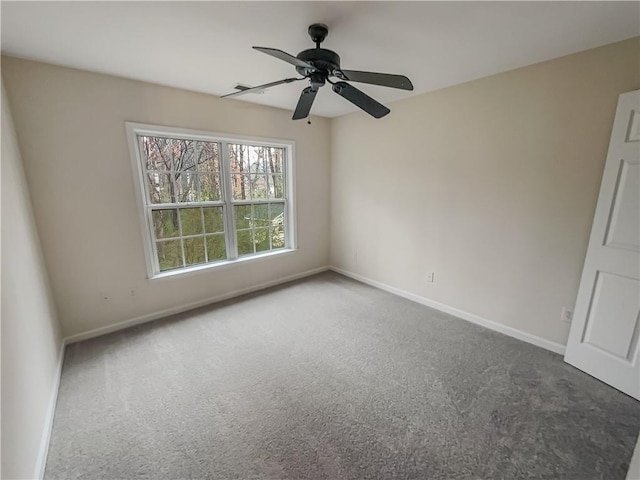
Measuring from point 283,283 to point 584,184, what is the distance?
3.35 meters

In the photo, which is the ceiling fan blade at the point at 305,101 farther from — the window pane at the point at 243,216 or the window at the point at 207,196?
the window pane at the point at 243,216

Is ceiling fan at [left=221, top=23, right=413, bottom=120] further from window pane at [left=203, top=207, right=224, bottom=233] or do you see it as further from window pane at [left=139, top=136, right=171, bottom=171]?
window pane at [left=203, top=207, right=224, bottom=233]

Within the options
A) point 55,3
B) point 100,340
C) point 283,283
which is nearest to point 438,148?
point 283,283

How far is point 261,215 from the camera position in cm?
378

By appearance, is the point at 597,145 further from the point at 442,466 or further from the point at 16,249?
the point at 16,249

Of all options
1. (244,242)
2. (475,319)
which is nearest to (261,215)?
(244,242)

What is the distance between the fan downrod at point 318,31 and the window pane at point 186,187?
204 centimetres

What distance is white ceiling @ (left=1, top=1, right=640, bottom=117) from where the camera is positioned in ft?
4.97

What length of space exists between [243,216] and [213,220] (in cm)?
40

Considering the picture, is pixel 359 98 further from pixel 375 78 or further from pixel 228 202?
pixel 228 202

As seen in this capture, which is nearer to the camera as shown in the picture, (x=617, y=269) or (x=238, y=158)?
(x=617, y=269)

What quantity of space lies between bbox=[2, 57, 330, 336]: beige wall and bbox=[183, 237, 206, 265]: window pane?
0.19 m

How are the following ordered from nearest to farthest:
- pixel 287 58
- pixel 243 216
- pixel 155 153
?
pixel 287 58, pixel 155 153, pixel 243 216

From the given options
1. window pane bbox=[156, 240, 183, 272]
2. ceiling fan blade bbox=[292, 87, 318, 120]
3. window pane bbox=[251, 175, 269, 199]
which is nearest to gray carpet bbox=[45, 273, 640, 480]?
window pane bbox=[156, 240, 183, 272]
